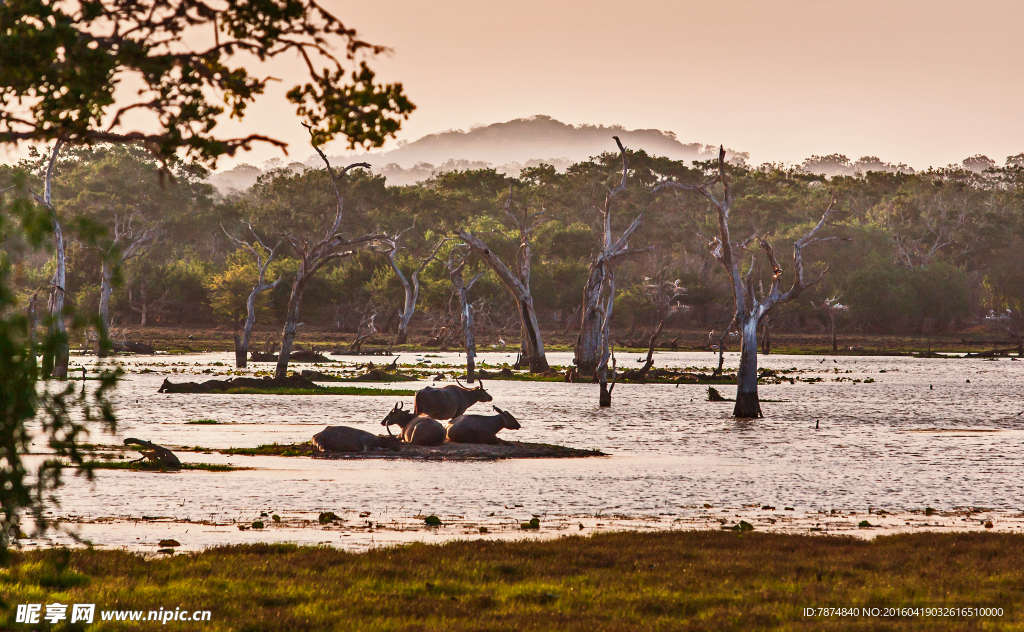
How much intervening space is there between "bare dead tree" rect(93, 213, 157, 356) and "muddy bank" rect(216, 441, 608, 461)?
13.0ft

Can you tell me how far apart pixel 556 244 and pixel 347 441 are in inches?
3202

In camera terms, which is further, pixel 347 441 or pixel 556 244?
pixel 556 244

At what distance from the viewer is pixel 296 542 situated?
37.8 ft

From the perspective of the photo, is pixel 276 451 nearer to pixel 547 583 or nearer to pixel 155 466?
pixel 155 466

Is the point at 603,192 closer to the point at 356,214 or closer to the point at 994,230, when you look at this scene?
the point at 356,214

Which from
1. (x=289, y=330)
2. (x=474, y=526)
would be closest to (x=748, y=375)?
(x=474, y=526)

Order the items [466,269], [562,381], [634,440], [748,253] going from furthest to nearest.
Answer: [748,253], [466,269], [562,381], [634,440]

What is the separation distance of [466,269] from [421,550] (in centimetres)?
8332

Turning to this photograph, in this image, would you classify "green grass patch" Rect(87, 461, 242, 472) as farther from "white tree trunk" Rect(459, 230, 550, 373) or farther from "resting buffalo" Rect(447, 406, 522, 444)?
"white tree trunk" Rect(459, 230, 550, 373)

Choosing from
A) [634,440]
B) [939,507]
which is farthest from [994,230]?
[939,507]

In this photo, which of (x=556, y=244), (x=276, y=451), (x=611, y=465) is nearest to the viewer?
(x=611, y=465)

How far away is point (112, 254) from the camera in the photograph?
21.8 feet

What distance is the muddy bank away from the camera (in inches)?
798

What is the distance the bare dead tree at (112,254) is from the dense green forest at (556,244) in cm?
114
